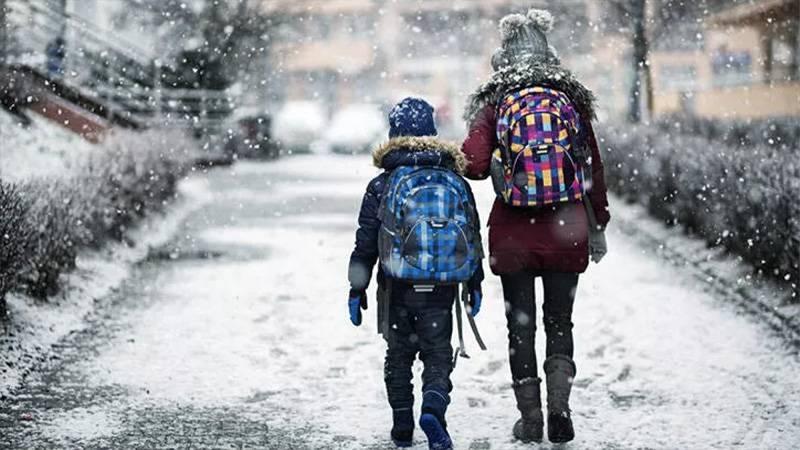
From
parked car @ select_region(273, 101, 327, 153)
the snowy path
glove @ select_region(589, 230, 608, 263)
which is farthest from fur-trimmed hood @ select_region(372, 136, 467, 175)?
parked car @ select_region(273, 101, 327, 153)

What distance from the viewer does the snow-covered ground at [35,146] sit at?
45.4 ft

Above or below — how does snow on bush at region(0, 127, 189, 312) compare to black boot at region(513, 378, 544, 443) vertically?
above

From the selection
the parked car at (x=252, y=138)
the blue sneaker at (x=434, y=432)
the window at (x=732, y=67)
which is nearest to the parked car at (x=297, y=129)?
the parked car at (x=252, y=138)

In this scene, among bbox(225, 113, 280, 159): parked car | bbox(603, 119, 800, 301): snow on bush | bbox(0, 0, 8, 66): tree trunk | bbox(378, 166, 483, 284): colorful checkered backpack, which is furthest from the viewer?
bbox(225, 113, 280, 159): parked car

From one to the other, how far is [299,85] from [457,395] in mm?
65405

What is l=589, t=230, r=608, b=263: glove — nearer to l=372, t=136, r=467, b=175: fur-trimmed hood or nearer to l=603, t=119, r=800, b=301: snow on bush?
l=372, t=136, r=467, b=175: fur-trimmed hood

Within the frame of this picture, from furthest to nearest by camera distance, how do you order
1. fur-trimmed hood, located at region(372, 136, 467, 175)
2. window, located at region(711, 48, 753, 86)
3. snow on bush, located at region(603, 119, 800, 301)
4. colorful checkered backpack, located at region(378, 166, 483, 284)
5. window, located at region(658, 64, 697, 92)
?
window, located at region(658, 64, 697, 92) < window, located at region(711, 48, 753, 86) < snow on bush, located at region(603, 119, 800, 301) < fur-trimmed hood, located at region(372, 136, 467, 175) < colorful checkered backpack, located at region(378, 166, 483, 284)

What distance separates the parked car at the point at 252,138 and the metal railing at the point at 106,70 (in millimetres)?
588

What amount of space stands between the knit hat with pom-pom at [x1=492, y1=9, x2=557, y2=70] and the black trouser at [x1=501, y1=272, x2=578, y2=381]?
949mm

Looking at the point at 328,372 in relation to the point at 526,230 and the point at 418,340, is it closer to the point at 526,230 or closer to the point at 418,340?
the point at 418,340

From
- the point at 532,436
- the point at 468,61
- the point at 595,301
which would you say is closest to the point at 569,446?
the point at 532,436

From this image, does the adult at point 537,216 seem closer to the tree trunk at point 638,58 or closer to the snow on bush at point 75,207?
the snow on bush at point 75,207

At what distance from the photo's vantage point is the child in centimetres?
481

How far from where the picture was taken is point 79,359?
273 inches
